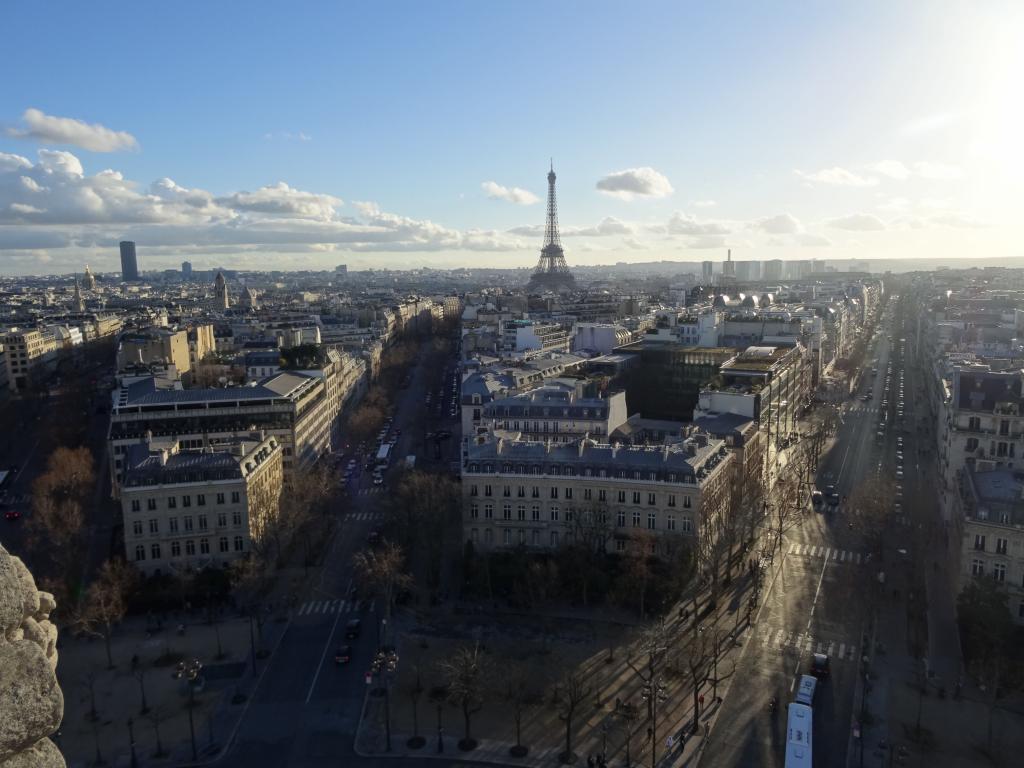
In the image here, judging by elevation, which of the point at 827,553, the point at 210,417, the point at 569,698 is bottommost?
the point at 569,698

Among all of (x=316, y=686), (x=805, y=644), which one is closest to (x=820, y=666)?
(x=805, y=644)

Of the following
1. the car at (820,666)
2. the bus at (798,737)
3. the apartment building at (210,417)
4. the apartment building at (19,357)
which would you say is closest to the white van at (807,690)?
the bus at (798,737)

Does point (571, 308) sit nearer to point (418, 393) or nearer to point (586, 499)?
point (418, 393)

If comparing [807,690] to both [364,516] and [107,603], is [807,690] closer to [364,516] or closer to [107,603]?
[364,516]

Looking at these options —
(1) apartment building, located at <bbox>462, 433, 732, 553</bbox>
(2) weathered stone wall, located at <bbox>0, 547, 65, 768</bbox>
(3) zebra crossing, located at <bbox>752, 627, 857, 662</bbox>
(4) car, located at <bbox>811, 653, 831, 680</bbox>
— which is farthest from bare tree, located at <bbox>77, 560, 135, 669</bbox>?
(2) weathered stone wall, located at <bbox>0, 547, 65, 768</bbox>

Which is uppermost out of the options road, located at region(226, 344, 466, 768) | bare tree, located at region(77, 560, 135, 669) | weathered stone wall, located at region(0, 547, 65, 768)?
weathered stone wall, located at region(0, 547, 65, 768)

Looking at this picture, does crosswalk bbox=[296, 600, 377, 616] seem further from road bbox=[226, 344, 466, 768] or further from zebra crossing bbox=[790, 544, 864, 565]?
zebra crossing bbox=[790, 544, 864, 565]

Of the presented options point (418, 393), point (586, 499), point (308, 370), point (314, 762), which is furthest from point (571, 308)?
point (314, 762)
